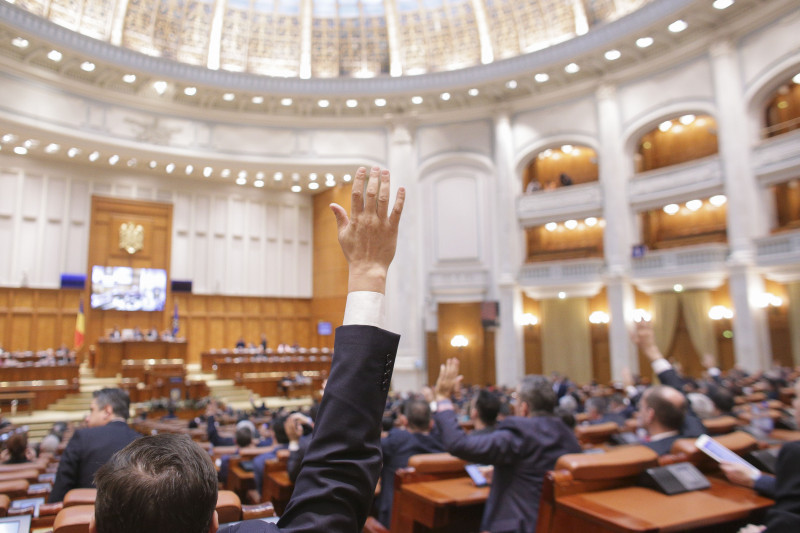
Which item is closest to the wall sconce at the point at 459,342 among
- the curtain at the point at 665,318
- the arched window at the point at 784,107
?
the curtain at the point at 665,318

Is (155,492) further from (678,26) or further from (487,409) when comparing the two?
(678,26)

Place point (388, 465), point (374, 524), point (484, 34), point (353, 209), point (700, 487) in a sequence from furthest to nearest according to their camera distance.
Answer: point (484, 34) < point (388, 465) < point (374, 524) < point (700, 487) < point (353, 209)

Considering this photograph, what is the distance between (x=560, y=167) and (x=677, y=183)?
4.84m

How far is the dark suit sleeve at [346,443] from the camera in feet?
3.62

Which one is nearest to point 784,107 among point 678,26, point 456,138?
point 678,26

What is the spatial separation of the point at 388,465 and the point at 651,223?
15.8 metres

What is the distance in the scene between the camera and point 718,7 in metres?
13.1

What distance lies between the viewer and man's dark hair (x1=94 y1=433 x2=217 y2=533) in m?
1.02

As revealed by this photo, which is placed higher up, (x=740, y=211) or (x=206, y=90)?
(x=206, y=90)

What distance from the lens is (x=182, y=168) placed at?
61.9ft

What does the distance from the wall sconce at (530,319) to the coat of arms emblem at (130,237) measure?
1315 cm

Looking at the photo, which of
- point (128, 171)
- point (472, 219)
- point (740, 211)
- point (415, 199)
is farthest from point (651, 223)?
point (128, 171)

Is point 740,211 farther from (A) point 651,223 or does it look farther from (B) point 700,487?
(B) point 700,487

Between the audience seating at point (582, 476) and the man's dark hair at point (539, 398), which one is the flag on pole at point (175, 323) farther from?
the audience seating at point (582, 476)
